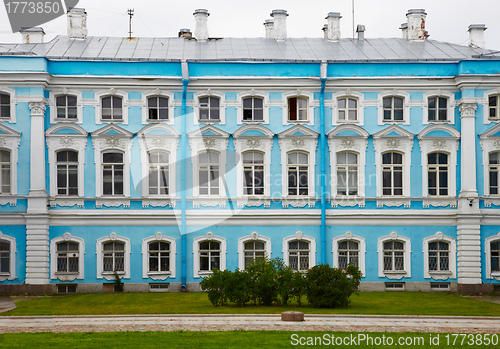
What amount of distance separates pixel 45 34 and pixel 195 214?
1343cm

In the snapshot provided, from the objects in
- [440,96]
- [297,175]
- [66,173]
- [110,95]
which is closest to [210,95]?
[110,95]

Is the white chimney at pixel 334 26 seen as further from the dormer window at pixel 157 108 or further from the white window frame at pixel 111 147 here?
the white window frame at pixel 111 147

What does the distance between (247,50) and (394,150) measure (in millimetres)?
9350

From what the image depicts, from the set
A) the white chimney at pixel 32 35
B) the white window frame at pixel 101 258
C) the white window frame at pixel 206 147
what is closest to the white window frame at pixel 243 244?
the white window frame at pixel 206 147

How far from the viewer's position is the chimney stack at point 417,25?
3388cm

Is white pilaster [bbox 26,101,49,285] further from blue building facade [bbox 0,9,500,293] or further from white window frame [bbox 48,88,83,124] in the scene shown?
white window frame [bbox 48,88,83,124]

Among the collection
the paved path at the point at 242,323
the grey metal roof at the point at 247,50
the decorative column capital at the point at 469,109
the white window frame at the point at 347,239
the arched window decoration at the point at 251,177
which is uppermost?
the grey metal roof at the point at 247,50

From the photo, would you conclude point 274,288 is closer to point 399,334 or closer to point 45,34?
point 399,334

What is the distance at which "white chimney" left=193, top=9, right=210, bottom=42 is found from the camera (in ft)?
110

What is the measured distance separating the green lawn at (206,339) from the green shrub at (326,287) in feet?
17.3

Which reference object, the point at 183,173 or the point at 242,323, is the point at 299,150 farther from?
the point at 242,323

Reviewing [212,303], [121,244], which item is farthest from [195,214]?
[212,303]

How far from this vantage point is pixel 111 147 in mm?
28469

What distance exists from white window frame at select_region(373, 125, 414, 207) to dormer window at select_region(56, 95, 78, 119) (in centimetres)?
1427
